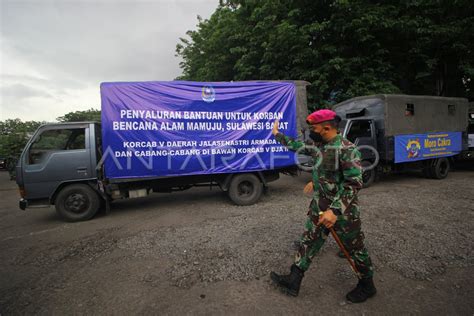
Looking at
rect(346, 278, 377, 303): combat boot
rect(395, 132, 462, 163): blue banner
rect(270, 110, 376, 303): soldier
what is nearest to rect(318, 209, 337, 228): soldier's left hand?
rect(270, 110, 376, 303): soldier

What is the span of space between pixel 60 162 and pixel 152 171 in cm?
178

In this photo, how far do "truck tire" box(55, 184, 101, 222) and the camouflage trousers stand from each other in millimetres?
4330

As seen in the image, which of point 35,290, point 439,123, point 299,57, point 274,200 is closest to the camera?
point 35,290

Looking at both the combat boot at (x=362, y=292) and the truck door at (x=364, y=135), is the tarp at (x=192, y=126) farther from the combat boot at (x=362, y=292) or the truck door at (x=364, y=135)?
the combat boot at (x=362, y=292)

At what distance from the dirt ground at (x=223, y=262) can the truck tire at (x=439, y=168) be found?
2.67m

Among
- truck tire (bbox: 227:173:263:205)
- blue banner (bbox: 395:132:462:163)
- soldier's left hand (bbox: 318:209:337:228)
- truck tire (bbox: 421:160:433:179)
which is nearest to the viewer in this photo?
soldier's left hand (bbox: 318:209:337:228)

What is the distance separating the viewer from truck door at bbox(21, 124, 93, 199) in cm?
446

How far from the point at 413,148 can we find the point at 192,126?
6.62 metres

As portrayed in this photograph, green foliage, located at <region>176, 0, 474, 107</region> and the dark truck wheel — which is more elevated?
green foliage, located at <region>176, 0, 474, 107</region>

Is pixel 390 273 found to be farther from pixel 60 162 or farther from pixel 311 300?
pixel 60 162

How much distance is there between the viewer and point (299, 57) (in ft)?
29.0

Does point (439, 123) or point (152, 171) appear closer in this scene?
point (152, 171)

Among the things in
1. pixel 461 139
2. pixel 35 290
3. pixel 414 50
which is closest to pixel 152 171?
pixel 35 290

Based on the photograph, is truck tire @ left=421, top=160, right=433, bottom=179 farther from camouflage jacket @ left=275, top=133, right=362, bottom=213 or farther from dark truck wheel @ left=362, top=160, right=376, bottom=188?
camouflage jacket @ left=275, top=133, right=362, bottom=213
